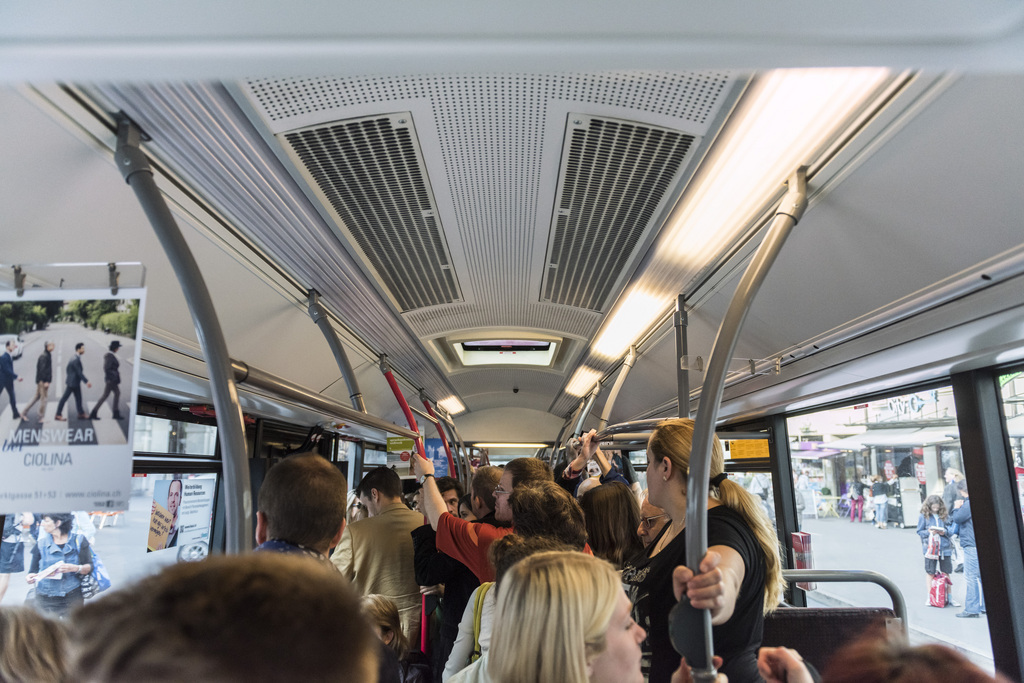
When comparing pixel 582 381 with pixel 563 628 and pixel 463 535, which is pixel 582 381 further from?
pixel 563 628

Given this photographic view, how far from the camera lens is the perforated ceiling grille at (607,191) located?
278 cm

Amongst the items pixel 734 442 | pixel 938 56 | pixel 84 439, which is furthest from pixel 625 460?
pixel 938 56

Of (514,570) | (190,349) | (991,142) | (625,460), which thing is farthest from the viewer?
(625,460)

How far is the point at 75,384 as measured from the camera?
5.54 ft

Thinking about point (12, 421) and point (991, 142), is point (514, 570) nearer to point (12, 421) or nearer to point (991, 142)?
point (12, 421)

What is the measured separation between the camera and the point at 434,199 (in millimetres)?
3453

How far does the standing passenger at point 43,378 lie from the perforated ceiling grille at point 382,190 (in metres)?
1.29

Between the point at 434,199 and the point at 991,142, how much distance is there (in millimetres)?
2359

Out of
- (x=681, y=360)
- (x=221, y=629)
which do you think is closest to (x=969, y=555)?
(x=681, y=360)

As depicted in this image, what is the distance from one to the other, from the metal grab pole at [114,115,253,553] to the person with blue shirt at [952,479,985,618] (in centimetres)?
434

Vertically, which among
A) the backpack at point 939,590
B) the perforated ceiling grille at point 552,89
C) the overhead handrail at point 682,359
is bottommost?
the backpack at point 939,590

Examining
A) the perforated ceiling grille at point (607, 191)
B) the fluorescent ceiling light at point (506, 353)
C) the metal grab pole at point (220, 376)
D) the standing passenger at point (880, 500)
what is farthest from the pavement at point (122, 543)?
the standing passenger at point (880, 500)

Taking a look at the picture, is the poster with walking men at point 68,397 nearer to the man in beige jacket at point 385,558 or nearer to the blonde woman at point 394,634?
the blonde woman at point 394,634

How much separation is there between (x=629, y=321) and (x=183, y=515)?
12.6ft
